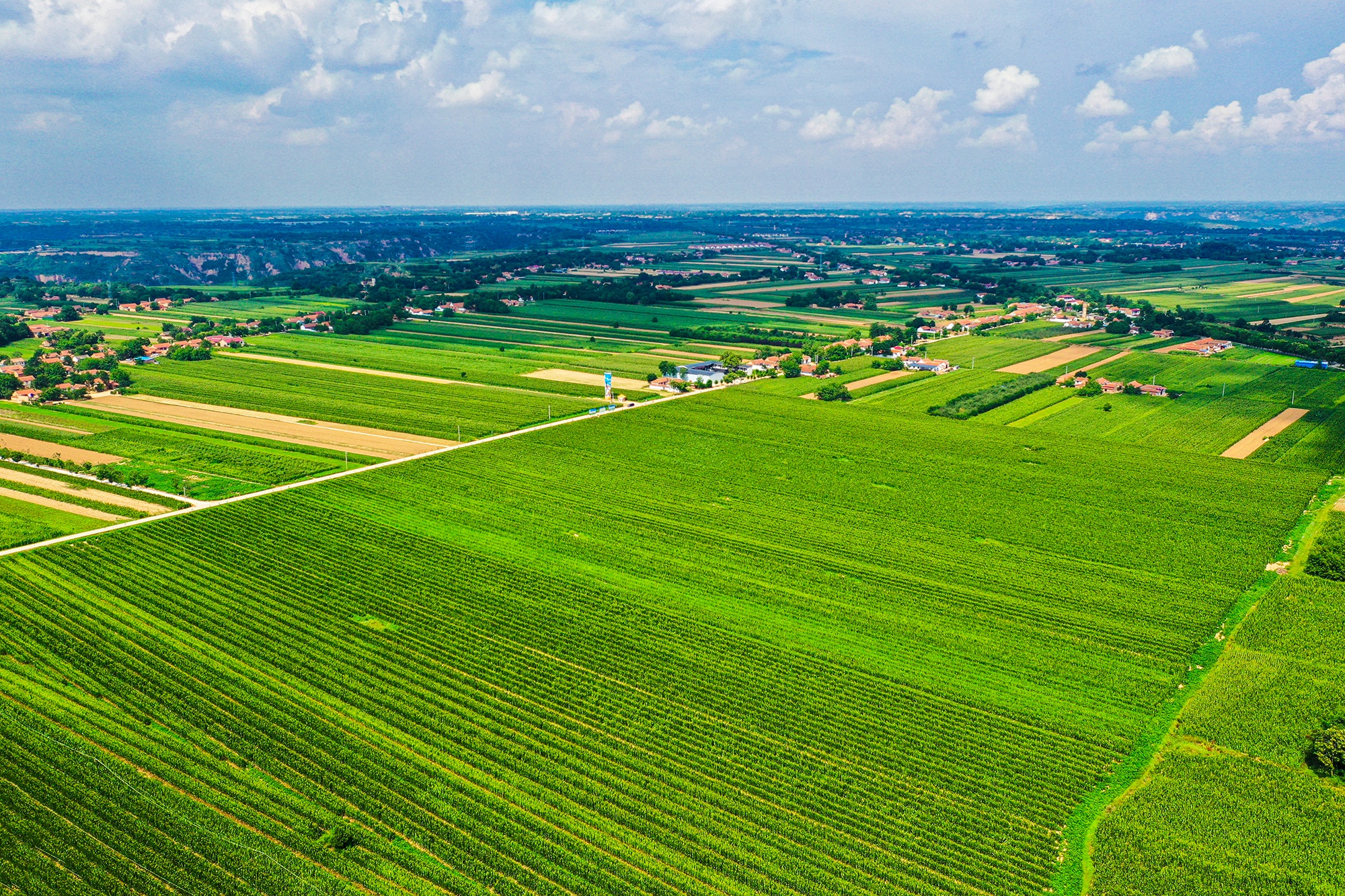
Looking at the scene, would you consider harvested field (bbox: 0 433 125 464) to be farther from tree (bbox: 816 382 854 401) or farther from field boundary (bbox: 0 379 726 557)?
tree (bbox: 816 382 854 401)

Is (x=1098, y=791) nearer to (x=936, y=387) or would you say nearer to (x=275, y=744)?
(x=275, y=744)

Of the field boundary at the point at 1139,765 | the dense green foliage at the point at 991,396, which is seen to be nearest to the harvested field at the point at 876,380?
the dense green foliage at the point at 991,396

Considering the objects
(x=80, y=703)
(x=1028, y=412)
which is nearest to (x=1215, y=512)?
(x=1028, y=412)

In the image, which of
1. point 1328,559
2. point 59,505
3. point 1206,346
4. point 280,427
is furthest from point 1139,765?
point 1206,346

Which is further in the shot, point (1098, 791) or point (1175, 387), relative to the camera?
point (1175, 387)

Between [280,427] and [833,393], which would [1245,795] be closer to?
[833,393]

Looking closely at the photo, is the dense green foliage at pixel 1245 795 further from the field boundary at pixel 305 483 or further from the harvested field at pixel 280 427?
the harvested field at pixel 280 427
